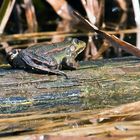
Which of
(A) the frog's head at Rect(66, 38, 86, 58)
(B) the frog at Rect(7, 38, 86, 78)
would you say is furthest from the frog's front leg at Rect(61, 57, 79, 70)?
(A) the frog's head at Rect(66, 38, 86, 58)

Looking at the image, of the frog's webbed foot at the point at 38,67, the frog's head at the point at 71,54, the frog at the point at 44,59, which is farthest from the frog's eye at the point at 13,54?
the frog's head at the point at 71,54

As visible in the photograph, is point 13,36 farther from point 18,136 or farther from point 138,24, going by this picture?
point 18,136

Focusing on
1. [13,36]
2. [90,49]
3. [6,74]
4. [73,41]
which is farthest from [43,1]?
[6,74]

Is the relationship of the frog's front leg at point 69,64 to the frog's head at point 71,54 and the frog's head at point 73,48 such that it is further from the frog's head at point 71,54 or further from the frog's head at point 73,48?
the frog's head at point 73,48

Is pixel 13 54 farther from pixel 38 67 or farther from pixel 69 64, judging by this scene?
pixel 69 64

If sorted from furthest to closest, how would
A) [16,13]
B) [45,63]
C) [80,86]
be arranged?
[16,13] < [45,63] < [80,86]

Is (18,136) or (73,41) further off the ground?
(73,41)
